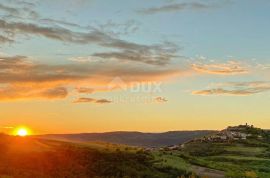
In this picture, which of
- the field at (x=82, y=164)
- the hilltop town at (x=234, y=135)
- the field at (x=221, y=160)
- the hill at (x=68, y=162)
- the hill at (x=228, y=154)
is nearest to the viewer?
the hill at (x=68, y=162)

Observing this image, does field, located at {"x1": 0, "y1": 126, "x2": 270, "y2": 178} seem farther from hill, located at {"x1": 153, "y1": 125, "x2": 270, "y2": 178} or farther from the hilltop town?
the hilltop town

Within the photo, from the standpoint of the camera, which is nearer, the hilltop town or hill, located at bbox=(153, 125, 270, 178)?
hill, located at bbox=(153, 125, 270, 178)

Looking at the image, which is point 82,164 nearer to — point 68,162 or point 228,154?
point 68,162

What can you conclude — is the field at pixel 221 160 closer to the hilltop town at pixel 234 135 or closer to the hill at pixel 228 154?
the hill at pixel 228 154

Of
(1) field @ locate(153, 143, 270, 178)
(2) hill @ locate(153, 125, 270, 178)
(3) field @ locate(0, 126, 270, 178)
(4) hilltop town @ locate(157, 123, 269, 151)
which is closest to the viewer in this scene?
(3) field @ locate(0, 126, 270, 178)

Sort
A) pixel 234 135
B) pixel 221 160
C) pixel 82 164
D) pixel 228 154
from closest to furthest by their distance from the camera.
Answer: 1. pixel 82 164
2. pixel 221 160
3. pixel 228 154
4. pixel 234 135

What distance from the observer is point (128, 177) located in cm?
4509

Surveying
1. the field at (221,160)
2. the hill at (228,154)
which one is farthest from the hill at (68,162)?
the hill at (228,154)

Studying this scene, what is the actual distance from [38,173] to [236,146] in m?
73.9

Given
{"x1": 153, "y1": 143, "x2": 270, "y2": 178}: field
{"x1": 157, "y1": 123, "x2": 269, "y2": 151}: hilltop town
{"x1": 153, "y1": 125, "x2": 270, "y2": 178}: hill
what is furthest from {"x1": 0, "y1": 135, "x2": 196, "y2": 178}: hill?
{"x1": 157, "y1": 123, "x2": 269, "y2": 151}: hilltop town

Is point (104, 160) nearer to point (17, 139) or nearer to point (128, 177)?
point (128, 177)

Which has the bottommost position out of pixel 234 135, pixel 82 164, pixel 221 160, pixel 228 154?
pixel 82 164

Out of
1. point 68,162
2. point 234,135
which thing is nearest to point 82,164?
point 68,162

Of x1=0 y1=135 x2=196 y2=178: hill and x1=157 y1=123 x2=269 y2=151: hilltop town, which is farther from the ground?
x1=157 y1=123 x2=269 y2=151: hilltop town
